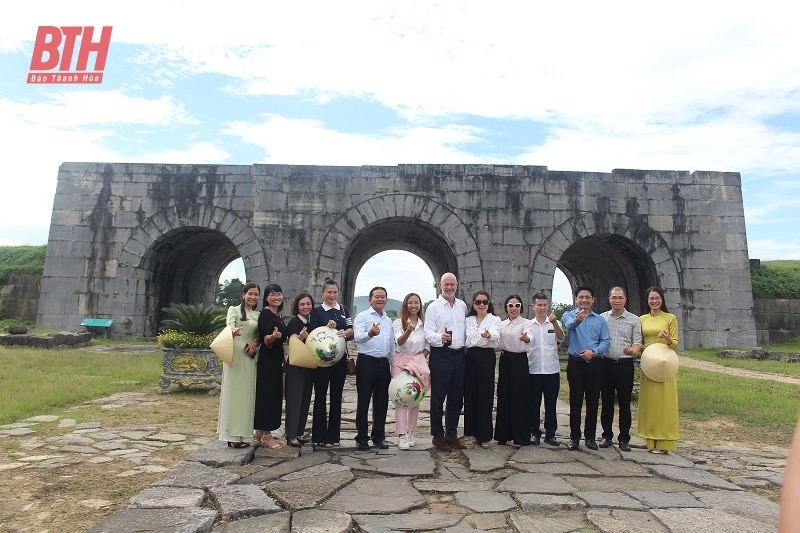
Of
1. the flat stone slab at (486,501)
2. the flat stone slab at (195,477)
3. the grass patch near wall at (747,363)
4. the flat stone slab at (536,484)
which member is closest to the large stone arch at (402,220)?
the grass patch near wall at (747,363)

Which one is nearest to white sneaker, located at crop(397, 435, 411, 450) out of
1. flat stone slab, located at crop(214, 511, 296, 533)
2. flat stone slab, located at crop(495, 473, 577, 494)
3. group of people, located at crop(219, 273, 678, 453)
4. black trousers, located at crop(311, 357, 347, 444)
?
group of people, located at crop(219, 273, 678, 453)

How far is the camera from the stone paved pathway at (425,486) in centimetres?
380

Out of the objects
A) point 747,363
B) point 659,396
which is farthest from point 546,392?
point 747,363

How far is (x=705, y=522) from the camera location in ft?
12.5

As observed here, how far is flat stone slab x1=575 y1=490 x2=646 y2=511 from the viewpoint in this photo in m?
4.19

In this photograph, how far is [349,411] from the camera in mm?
8258

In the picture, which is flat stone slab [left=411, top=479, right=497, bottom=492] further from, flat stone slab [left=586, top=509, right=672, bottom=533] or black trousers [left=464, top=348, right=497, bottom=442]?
black trousers [left=464, top=348, right=497, bottom=442]

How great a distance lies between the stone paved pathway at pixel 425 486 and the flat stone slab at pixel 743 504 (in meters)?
0.01

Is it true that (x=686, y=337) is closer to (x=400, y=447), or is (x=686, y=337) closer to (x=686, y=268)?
(x=686, y=268)

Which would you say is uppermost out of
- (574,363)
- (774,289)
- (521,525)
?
(774,289)

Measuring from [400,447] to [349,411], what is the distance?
238cm

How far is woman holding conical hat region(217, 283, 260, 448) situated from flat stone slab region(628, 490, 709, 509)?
3586 mm

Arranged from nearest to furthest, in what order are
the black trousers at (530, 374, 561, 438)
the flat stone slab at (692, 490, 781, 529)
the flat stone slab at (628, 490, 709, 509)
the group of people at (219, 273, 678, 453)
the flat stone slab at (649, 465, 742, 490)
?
the flat stone slab at (692, 490, 781, 529), the flat stone slab at (628, 490, 709, 509), the flat stone slab at (649, 465, 742, 490), the group of people at (219, 273, 678, 453), the black trousers at (530, 374, 561, 438)

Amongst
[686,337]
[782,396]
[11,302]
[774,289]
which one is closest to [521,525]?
[782,396]
